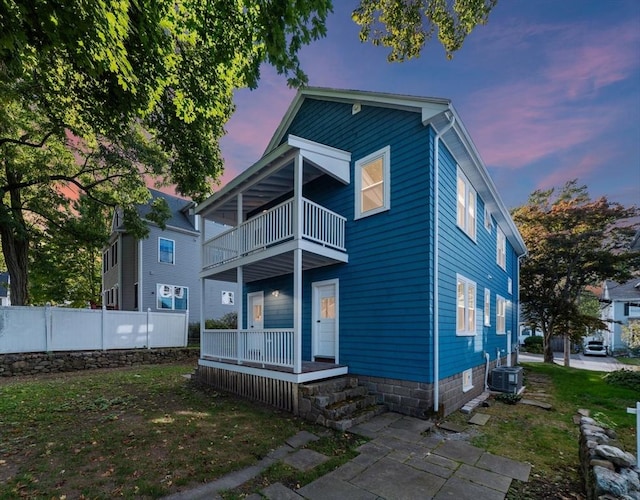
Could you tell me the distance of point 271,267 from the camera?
9055mm

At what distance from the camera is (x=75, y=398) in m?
7.80

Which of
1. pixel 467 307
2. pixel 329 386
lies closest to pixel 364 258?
pixel 329 386

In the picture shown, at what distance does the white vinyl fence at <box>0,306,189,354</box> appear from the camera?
37.0 feet

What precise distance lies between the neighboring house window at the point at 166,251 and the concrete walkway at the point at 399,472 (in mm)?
17330

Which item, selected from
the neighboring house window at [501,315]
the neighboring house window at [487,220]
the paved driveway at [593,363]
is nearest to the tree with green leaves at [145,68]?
the neighboring house window at [487,220]

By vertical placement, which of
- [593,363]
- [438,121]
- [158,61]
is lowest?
[593,363]

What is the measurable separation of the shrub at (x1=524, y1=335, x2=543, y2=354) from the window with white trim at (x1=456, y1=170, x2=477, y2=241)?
26.9 metres

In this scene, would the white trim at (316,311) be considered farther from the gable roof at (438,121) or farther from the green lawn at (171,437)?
the gable roof at (438,121)

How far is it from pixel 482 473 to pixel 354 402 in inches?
105

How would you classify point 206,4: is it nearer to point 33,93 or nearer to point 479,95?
point 33,93

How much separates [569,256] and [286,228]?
59.2 feet

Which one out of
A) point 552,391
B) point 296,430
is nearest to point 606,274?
point 552,391

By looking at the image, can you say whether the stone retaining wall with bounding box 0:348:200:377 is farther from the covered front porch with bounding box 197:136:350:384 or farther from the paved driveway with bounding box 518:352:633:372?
the paved driveway with bounding box 518:352:633:372

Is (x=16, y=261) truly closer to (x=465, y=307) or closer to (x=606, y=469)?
(x=465, y=307)
